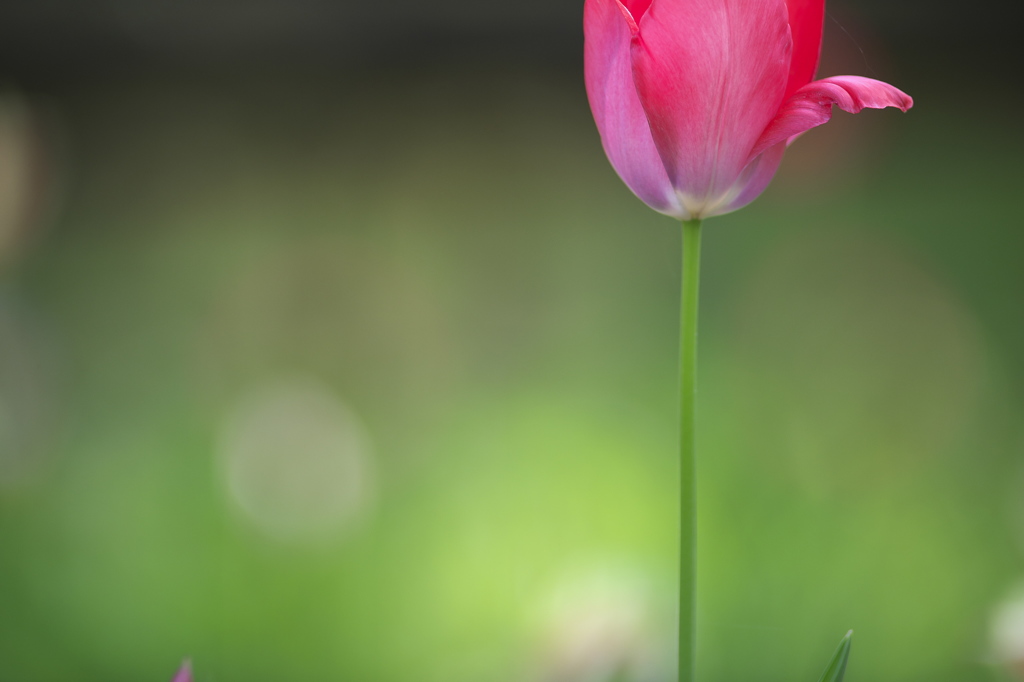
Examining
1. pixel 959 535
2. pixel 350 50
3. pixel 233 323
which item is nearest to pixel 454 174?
pixel 350 50

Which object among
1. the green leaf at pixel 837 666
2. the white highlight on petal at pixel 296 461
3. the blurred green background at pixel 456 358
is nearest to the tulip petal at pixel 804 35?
the green leaf at pixel 837 666

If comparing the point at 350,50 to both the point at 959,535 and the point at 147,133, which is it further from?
the point at 959,535

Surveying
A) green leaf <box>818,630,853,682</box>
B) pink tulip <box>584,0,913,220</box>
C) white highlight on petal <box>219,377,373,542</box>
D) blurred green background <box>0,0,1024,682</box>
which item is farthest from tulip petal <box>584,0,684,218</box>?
white highlight on petal <box>219,377,373,542</box>

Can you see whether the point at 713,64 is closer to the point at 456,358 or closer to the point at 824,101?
the point at 824,101

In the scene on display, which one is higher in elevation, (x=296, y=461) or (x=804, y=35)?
(x=296, y=461)

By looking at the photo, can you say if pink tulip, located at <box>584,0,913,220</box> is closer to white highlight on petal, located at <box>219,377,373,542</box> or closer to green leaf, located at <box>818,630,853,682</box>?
green leaf, located at <box>818,630,853,682</box>

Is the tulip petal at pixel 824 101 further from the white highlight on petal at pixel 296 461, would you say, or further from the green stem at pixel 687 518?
the white highlight on petal at pixel 296 461

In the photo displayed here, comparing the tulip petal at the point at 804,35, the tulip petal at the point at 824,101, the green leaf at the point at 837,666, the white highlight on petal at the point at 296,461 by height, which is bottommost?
the green leaf at the point at 837,666

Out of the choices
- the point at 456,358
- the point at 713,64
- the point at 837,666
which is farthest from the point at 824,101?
the point at 456,358
